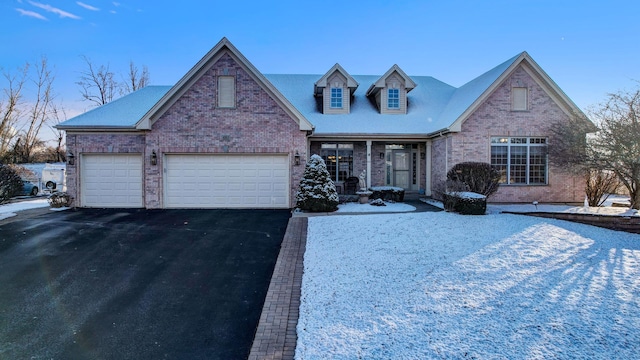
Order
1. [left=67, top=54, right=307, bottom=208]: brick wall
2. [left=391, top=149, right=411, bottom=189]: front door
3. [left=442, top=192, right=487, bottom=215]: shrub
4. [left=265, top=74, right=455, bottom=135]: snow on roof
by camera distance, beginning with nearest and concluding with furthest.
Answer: [left=442, top=192, right=487, bottom=215]: shrub
[left=67, top=54, right=307, bottom=208]: brick wall
[left=265, top=74, right=455, bottom=135]: snow on roof
[left=391, top=149, right=411, bottom=189]: front door

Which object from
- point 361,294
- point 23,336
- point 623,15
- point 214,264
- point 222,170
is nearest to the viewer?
point 23,336

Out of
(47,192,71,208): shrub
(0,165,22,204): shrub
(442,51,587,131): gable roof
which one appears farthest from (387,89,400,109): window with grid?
(0,165,22,204): shrub

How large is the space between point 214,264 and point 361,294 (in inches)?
128

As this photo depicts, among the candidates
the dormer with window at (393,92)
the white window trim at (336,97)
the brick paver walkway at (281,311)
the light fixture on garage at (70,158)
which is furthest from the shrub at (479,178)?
the light fixture on garage at (70,158)

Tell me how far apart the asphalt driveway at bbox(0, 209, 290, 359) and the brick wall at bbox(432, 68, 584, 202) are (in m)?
8.85

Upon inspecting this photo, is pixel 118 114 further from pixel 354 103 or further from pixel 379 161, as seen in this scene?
pixel 379 161

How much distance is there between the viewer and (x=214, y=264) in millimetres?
6762

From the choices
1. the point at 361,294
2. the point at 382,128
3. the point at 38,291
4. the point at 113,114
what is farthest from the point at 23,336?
the point at 382,128

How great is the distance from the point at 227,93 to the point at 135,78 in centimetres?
2344

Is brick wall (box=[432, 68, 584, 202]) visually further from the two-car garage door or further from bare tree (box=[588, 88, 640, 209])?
the two-car garage door

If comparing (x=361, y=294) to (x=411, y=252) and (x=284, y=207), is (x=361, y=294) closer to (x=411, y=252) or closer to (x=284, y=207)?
(x=411, y=252)

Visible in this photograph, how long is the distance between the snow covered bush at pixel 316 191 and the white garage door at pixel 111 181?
675 centimetres

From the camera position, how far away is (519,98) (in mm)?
Answer: 14141

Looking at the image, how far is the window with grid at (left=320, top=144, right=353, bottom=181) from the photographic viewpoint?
54.9ft
